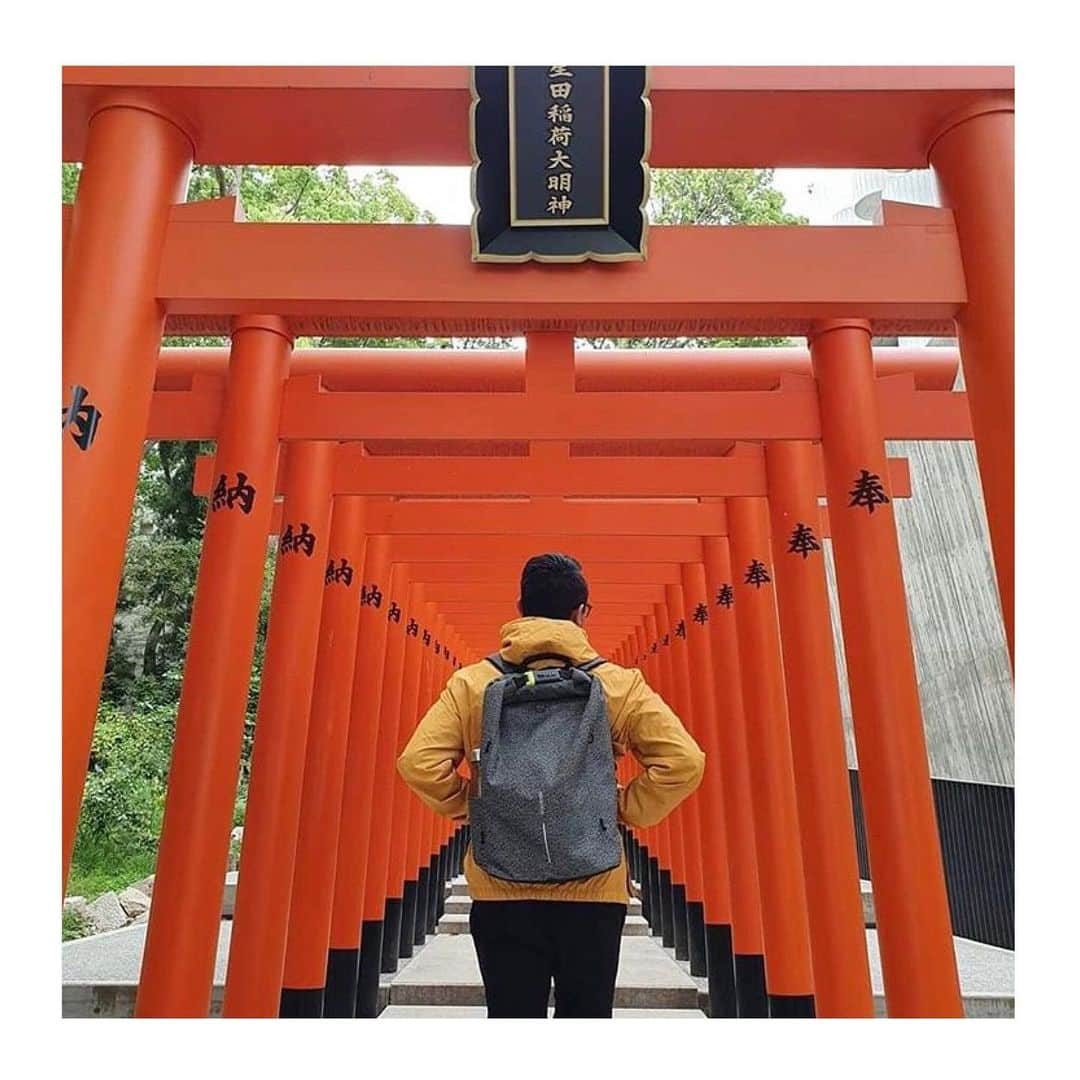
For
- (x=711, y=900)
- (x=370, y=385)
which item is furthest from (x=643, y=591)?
(x=370, y=385)

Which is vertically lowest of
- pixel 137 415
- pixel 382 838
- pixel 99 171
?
pixel 382 838

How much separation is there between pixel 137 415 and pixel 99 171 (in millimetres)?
968

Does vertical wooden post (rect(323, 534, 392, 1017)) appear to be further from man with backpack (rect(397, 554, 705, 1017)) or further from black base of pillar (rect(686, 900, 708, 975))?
man with backpack (rect(397, 554, 705, 1017))

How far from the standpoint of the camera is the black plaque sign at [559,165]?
372 centimetres

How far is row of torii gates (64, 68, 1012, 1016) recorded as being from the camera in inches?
146

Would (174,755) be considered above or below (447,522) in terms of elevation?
below

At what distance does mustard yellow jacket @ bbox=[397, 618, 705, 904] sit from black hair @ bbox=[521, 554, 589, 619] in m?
0.04

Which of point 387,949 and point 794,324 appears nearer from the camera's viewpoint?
point 794,324

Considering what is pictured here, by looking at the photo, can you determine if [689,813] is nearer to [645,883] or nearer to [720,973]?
[720,973]

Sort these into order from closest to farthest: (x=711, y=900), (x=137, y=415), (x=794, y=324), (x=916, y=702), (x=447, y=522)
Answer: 1. (x=137, y=415)
2. (x=916, y=702)
3. (x=794, y=324)
4. (x=447, y=522)
5. (x=711, y=900)

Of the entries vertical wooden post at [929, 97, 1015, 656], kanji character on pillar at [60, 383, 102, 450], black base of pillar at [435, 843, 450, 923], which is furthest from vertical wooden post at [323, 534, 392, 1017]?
black base of pillar at [435, 843, 450, 923]

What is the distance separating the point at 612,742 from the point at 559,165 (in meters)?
2.32

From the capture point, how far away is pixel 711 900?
33.0 feet

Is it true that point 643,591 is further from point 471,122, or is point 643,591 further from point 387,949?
point 471,122
